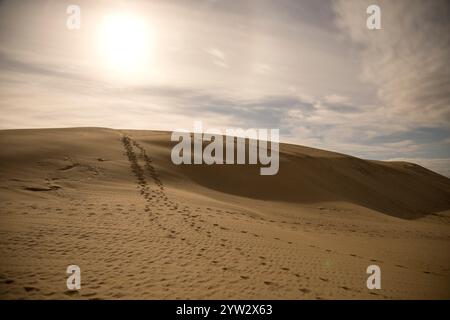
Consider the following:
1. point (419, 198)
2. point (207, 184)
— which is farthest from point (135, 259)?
point (419, 198)

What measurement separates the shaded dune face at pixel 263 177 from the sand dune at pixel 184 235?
0.17 metres

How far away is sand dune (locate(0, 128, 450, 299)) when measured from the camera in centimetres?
633

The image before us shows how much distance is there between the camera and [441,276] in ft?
29.5

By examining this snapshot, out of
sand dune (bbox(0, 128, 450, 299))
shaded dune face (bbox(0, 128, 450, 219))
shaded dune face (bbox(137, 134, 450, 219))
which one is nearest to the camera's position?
sand dune (bbox(0, 128, 450, 299))

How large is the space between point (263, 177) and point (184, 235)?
48.2 feet

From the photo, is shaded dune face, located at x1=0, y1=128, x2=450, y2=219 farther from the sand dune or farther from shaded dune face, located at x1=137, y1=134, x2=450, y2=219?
the sand dune

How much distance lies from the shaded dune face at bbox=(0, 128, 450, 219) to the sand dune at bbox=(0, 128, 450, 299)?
0.57 feet

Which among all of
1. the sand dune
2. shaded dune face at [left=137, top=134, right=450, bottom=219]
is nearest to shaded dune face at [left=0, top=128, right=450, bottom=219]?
shaded dune face at [left=137, top=134, right=450, bottom=219]

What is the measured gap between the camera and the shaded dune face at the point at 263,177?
17891mm

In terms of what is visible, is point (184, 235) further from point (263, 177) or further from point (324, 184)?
point (324, 184)

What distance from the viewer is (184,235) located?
918 cm
